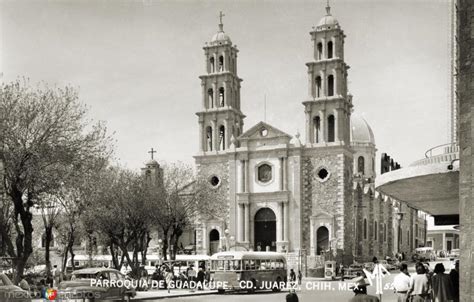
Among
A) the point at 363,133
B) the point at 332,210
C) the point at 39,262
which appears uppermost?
the point at 363,133

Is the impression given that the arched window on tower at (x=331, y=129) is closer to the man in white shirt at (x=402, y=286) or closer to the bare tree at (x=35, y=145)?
the bare tree at (x=35, y=145)

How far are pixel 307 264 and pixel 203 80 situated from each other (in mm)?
19736

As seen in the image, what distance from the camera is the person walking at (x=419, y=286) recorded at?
50.2 feet

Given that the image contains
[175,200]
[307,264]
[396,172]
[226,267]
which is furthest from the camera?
[307,264]

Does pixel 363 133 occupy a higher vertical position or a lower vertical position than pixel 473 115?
higher

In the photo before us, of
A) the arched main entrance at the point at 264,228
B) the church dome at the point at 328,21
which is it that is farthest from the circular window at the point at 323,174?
the church dome at the point at 328,21

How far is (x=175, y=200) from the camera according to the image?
50875 mm

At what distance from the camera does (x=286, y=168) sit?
6400 centimetres

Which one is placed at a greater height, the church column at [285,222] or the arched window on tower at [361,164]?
the arched window on tower at [361,164]

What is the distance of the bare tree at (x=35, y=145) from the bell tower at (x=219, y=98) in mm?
37644

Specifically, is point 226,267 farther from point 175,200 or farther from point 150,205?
point 175,200

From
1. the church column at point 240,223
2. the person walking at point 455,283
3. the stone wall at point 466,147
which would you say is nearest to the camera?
the stone wall at point 466,147

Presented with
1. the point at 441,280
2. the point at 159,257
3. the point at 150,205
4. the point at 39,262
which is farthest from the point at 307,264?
the point at 441,280

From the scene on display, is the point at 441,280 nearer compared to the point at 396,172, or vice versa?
the point at 441,280
